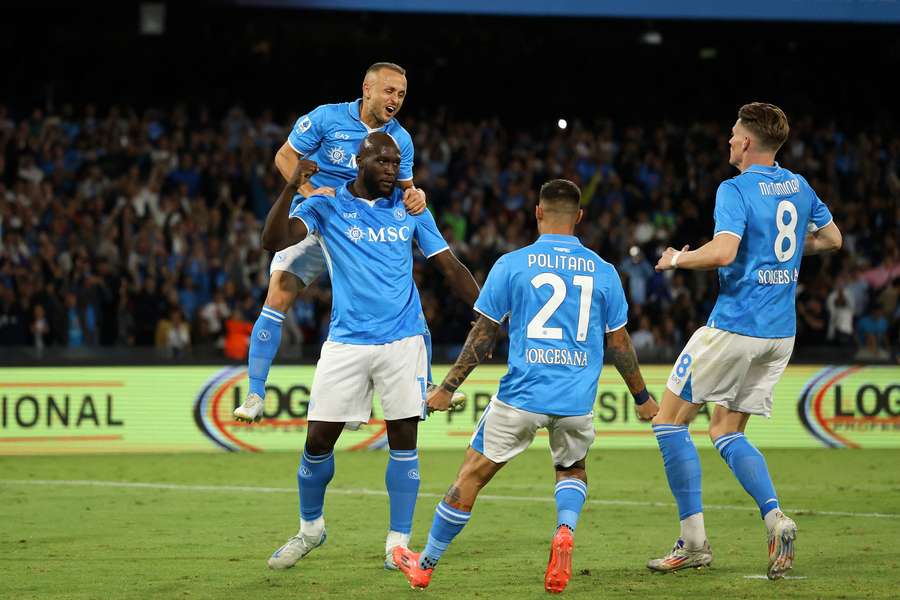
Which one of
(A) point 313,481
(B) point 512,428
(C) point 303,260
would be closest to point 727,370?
(B) point 512,428

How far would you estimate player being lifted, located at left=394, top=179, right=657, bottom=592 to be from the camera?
23.2 ft

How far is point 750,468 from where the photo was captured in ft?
25.3

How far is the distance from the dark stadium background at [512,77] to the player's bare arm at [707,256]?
45.2 ft

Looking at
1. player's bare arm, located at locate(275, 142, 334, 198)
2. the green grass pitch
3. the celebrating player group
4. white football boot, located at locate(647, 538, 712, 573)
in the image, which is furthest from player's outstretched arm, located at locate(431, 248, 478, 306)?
white football boot, located at locate(647, 538, 712, 573)

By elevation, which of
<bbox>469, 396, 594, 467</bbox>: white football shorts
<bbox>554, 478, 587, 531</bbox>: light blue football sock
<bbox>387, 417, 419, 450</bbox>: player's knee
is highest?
<bbox>469, 396, 594, 467</bbox>: white football shorts

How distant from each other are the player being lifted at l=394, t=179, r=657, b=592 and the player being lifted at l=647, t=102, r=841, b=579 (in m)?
0.77

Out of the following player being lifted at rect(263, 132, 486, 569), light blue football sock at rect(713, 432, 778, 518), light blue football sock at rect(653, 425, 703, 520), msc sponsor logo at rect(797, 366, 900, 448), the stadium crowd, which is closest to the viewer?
light blue football sock at rect(713, 432, 778, 518)

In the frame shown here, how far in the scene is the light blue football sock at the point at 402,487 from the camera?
309 inches

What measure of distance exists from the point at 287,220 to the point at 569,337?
178 centimetres

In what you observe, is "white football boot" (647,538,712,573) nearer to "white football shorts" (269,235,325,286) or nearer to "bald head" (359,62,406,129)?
"white football shorts" (269,235,325,286)

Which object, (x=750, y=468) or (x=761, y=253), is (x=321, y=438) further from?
(x=761, y=253)

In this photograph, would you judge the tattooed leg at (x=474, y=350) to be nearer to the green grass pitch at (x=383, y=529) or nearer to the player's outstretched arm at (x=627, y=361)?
the player's outstretched arm at (x=627, y=361)

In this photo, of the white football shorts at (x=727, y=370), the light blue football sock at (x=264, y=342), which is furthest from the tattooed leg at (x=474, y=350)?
the light blue football sock at (x=264, y=342)

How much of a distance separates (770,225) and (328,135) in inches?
113
